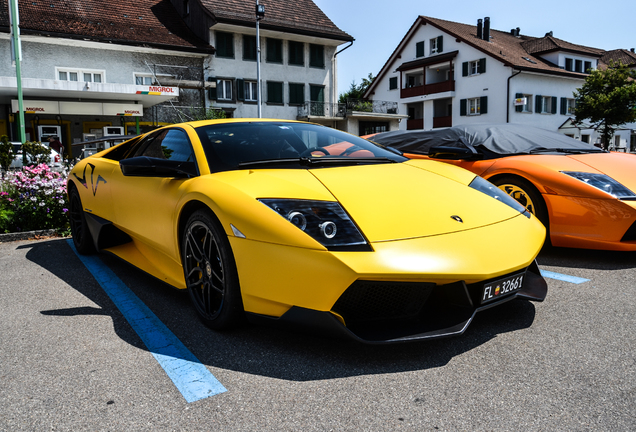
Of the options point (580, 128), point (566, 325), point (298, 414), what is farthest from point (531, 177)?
point (580, 128)

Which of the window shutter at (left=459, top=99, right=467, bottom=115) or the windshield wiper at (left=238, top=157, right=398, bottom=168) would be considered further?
the window shutter at (left=459, top=99, right=467, bottom=115)

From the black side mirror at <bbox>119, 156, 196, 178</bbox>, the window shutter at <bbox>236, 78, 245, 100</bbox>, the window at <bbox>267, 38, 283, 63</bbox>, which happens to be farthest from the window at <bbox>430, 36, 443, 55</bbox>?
the black side mirror at <bbox>119, 156, 196, 178</bbox>

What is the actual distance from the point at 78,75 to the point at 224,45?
7.78m

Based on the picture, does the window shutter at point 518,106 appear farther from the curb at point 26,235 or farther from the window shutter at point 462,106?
the curb at point 26,235

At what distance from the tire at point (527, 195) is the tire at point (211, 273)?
2.73 meters

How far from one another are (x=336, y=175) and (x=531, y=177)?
2326mm

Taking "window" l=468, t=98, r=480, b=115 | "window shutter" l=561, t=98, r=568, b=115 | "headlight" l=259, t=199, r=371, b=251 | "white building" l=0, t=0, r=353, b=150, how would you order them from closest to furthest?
1. "headlight" l=259, t=199, r=371, b=251
2. "white building" l=0, t=0, r=353, b=150
3. "window" l=468, t=98, r=480, b=115
4. "window shutter" l=561, t=98, r=568, b=115

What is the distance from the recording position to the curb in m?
5.94

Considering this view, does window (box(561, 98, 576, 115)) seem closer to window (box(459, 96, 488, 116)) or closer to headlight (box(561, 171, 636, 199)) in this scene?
window (box(459, 96, 488, 116))

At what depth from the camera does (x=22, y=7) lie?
912 inches

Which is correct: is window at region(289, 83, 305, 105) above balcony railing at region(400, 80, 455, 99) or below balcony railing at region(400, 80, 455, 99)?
below

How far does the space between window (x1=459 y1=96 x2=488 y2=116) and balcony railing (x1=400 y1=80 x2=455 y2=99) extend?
4.82ft

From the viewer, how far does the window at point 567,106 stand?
39.2 m

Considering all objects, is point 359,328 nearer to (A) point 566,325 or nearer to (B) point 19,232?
(A) point 566,325
